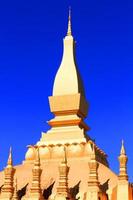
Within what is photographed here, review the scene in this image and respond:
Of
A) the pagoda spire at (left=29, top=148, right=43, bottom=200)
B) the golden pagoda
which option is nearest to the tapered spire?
the golden pagoda

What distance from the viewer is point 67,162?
38.4m

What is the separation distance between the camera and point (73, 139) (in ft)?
135

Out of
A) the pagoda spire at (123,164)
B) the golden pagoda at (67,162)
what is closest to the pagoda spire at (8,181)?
the golden pagoda at (67,162)

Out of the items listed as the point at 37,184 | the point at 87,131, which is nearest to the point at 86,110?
the point at 87,131

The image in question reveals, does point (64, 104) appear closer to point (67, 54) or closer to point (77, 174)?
point (67, 54)

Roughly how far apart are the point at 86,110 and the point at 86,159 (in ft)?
26.1

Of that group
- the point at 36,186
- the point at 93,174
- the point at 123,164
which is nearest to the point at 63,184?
the point at 36,186

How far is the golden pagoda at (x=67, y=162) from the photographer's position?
110ft

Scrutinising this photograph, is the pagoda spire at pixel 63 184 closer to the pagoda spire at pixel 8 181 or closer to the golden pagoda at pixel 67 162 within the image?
the golden pagoda at pixel 67 162

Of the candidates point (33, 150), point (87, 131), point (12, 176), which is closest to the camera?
point (12, 176)

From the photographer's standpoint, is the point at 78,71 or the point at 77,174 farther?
the point at 78,71

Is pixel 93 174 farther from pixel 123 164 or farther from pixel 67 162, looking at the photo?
pixel 67 162

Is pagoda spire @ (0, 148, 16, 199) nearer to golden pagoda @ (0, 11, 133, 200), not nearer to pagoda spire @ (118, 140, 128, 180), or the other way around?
golden pagoda @ (0, 11, 133, 200)

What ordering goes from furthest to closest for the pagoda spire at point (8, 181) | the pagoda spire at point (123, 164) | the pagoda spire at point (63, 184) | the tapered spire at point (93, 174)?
the pagoda spire at point (8, 181) < the pagoda spire at point (123, 164) < the tapered spire at point (93, 174) < the pagoda spire at point (63, 184)
